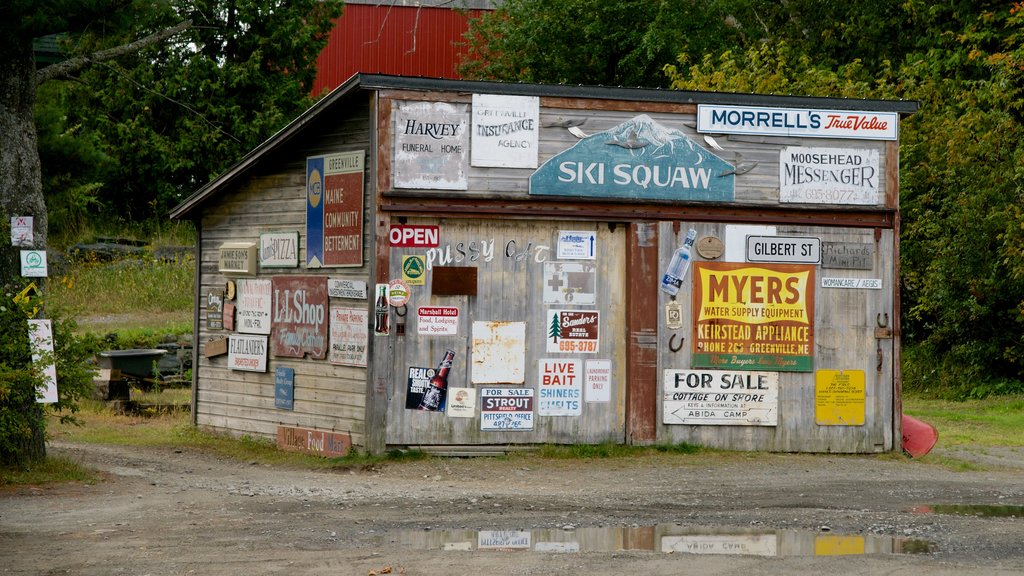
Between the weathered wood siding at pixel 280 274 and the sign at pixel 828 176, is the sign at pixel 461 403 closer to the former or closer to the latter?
the weathered wood siding at pixel 280 274

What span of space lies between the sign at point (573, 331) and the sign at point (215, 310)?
511cm

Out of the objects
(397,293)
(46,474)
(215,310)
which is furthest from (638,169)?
(46,474)

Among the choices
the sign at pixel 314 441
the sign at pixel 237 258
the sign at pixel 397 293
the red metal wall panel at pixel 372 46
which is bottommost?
the sign at pixel 314 441

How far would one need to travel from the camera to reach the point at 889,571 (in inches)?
324

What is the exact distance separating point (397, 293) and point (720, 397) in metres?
3.96

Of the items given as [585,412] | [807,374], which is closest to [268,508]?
[585,412]

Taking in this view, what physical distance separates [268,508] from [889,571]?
17.2 ft

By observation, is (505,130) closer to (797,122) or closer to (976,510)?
(797,122)

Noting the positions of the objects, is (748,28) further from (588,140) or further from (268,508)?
(268,508)

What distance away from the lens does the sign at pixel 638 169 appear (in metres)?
14.2

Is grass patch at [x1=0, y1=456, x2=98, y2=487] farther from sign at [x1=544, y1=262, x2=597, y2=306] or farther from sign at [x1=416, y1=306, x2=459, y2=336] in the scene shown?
sign at [x1=544, y1=262, x2=597, y2=306]

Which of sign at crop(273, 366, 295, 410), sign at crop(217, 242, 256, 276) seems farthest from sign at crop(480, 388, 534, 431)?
sign at crop(217, 242, 256, 276)

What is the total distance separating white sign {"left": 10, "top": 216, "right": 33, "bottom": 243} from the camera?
1270cm

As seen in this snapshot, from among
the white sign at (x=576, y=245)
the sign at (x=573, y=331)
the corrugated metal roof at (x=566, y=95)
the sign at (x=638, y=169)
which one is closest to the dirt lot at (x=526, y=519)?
the sign at (x=573, y=331)
